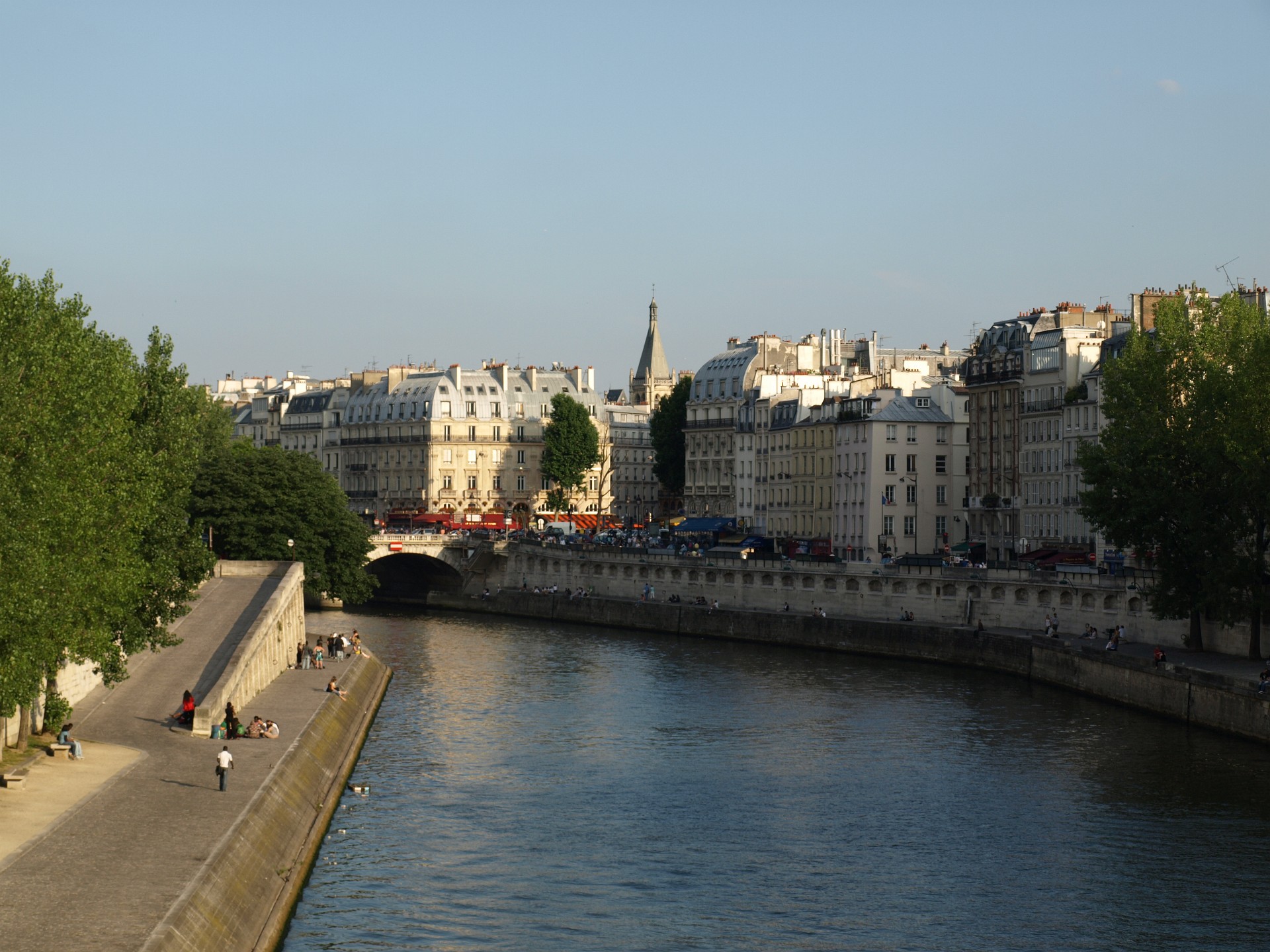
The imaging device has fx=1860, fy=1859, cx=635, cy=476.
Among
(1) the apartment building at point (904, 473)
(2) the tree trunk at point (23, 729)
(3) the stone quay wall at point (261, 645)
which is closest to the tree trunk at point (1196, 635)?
(3) the stone quay wall at point (261, 645)

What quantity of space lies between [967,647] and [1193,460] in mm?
16076

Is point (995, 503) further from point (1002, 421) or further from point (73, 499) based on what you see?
point (73, 499)

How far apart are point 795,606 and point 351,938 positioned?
65.1 meters

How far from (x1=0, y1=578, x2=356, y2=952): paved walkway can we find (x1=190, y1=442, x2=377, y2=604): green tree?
114 feet

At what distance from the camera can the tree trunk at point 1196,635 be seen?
69.9 metres

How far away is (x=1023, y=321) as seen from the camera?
109750mm

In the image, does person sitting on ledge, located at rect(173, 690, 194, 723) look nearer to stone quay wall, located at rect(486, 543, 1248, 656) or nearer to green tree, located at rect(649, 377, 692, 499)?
stone quay wall, located at rect(486, 543, 1248, 656)

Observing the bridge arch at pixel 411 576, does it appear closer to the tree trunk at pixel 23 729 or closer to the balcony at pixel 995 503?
the balcony at pixel 995 503

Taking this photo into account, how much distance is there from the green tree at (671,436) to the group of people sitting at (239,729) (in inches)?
4304

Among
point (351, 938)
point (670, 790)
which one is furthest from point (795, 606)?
point (351, 938)

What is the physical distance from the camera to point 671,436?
522 feet

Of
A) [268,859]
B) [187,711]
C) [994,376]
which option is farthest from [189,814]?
[994,376]

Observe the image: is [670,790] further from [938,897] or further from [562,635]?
[562,635]

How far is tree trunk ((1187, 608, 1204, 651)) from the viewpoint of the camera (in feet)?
229
